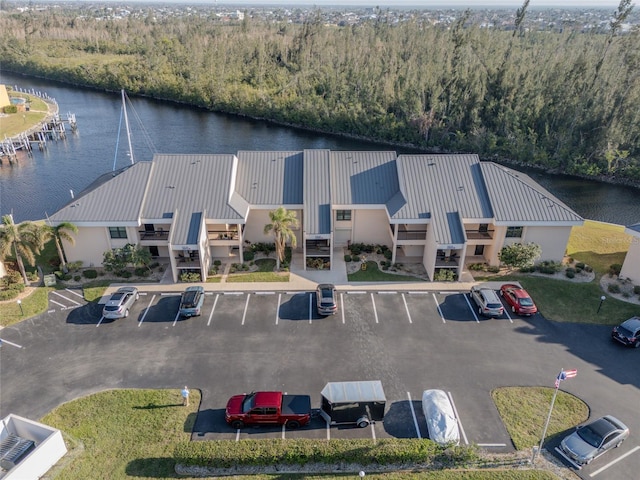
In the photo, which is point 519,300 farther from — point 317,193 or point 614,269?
point 317,193

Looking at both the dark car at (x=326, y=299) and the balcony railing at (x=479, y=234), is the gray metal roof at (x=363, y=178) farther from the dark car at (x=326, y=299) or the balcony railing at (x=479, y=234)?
the dark car at (x=326, y=299)

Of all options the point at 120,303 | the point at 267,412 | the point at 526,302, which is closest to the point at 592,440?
the point at 526,302

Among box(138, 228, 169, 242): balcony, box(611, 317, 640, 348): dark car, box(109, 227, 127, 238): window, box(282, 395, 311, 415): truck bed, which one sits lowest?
box(282, 395, 311, 415): truck bed

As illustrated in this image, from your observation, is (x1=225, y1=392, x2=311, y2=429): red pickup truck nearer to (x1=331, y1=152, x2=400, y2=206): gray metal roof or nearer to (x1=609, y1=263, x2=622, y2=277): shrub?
(x1=331, y1=152, x2=400, y2=206): gray metal roof

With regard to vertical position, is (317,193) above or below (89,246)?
above

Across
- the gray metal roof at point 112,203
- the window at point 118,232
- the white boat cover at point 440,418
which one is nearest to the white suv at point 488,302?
the white boat cover at point 440,418

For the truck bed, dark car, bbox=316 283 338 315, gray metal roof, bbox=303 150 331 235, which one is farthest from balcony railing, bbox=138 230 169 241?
the truck bed
